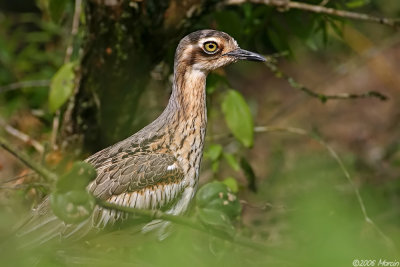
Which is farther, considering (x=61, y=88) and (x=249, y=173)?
(x=249, y=173)

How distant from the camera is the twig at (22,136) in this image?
15.6 ft

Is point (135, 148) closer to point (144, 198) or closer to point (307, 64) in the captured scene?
point (144, 198)

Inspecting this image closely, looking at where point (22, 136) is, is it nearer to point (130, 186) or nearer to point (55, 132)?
point (55, 132)

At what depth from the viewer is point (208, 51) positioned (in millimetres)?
3432

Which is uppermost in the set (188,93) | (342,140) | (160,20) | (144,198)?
(160,20)

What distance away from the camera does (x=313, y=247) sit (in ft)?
4.65

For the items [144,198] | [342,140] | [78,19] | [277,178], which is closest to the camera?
[144,198]

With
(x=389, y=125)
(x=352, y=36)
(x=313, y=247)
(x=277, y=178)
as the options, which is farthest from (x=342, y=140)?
(x=313, y=247)

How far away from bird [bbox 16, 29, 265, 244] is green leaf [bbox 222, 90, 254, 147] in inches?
22.3

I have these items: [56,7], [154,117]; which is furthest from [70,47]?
[154,117]

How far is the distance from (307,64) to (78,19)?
225 inches

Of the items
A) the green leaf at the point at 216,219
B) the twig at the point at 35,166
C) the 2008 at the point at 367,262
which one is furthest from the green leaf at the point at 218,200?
the 2008 at the point at 367,262

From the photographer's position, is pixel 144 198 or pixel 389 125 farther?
pixel 389 125

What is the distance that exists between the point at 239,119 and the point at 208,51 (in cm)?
76
